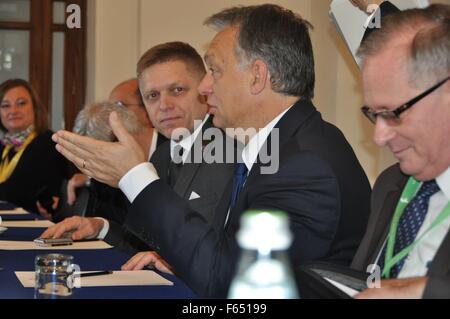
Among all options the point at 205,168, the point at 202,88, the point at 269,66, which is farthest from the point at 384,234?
the point at 205,168

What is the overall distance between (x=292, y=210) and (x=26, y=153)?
4.76m

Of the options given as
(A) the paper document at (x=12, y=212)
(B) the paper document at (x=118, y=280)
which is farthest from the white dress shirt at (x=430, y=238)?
(A) the paper document at (x=12, y=212)

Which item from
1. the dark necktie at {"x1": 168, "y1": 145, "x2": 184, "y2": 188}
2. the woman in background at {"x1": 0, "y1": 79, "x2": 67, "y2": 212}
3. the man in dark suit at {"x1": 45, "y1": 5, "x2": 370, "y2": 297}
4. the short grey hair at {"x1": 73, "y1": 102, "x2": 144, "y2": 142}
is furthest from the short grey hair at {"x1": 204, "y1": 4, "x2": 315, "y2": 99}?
the woman in background at {"x1": 0, "y1": 79, "x2": 67, "y2": 212}

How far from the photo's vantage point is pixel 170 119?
3832 mm

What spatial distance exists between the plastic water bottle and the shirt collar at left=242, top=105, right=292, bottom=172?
25 centimetres

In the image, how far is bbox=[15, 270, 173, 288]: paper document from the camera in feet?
7.38

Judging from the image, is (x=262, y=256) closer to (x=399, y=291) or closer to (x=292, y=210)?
(x=292, y=210)

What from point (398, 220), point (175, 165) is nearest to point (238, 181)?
point (398, 220)

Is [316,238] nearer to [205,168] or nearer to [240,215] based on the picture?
[240,215]

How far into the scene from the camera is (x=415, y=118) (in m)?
1.81

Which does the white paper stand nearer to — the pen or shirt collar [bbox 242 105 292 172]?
the pen

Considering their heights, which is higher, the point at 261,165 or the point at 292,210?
the point at 261,165

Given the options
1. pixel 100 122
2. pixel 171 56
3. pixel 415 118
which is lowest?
pixel 100 122

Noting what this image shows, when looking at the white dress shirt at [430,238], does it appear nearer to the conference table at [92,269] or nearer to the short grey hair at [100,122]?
the conference table at [92,269]
